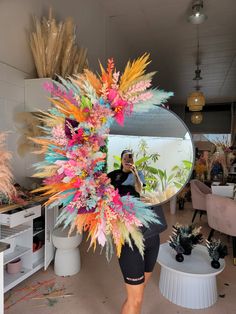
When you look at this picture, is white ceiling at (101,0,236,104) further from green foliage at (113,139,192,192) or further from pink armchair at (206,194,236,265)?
green foliage at (113,139,192,192)

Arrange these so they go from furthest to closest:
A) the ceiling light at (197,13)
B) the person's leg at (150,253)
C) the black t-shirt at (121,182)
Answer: the ceiling light at (197,13) < the person's leg at (150,253) < the black t-shirt at (121,182)

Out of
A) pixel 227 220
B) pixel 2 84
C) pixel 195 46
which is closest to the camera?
pixel 2 84

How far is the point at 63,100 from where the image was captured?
103cm

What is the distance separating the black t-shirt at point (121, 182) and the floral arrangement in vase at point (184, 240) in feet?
3.79

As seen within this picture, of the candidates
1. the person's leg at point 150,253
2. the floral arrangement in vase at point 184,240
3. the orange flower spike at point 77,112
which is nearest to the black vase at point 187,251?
the floral arrangement in vase at point 184,240

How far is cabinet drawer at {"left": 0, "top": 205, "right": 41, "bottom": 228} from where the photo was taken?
184 centimetres

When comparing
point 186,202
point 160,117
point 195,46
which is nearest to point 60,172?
point 160,117

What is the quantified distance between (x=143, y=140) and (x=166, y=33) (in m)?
3.54

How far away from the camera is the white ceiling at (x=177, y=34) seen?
336 cm

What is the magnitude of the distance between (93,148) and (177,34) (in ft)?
12.5

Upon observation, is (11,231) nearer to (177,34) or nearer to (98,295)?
(98,295)

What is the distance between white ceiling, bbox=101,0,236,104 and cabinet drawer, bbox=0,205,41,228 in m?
2.09

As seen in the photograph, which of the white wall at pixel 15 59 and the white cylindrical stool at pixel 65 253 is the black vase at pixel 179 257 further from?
the white wall at pixel 15 59

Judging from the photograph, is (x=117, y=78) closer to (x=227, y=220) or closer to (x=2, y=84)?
(x=2, y=84)
